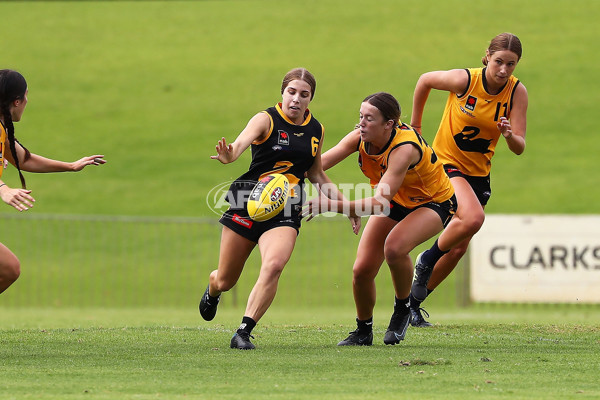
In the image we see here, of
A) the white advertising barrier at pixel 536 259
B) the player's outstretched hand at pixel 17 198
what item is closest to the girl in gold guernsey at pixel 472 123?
the player's outstretched hand at pixel 17 198

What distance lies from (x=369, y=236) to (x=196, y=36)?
89.2 feet

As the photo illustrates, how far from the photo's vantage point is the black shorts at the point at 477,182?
29.9 ft

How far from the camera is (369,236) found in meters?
7.83

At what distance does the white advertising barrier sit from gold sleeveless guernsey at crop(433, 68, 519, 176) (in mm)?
5961

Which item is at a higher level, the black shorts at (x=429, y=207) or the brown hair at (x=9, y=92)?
the brown hair at (x=9, y=92)

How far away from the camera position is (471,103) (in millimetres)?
8961

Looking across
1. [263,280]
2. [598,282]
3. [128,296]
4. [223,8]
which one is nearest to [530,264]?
[598,282]

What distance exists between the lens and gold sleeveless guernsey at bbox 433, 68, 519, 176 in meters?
8.86

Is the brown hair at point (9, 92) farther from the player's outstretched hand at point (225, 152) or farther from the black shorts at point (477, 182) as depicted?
the black shorts at point (477, 182)

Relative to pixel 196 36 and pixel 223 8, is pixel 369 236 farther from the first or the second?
pixel 223 8

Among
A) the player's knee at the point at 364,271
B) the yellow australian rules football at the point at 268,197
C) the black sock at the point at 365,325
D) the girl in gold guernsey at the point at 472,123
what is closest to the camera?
the yellow australian rules football at the point at 268,197

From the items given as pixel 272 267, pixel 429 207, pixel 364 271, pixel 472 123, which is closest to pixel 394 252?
pixel 364 271

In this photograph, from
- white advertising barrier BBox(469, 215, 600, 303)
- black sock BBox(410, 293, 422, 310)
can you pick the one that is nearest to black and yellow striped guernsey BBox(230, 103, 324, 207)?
black sock BBox(410, 293, 422, 310)

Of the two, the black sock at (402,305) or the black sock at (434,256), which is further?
the black sock at (434,256)
